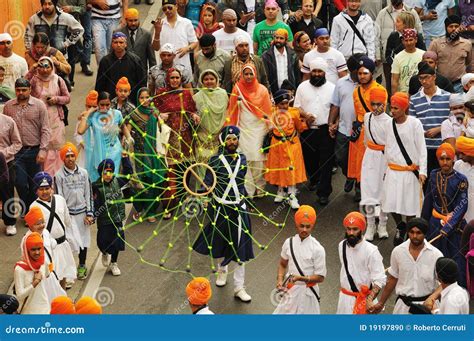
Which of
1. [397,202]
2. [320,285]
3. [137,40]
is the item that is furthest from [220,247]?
[137,40]

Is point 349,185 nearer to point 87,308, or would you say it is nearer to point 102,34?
point 102,34

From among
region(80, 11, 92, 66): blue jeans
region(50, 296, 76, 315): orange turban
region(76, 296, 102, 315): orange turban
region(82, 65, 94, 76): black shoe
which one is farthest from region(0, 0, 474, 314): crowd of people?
region(50, 296, 76, 315): orange turban

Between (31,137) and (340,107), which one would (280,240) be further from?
(31,137)

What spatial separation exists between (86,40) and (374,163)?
21.6 feet

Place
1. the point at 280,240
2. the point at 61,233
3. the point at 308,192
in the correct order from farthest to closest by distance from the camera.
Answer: the point at 308,192 < the point at 280,240 < the point at 61,233

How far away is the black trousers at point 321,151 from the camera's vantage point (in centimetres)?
1798

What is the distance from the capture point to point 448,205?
15305 millimetres

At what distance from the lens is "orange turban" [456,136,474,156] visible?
1533 centimetres

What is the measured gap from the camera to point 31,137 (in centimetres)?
1744

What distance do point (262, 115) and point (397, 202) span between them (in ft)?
7.40

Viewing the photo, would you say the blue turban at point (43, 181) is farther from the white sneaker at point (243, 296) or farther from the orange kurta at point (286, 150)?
the orange kurta at point (286, 150)

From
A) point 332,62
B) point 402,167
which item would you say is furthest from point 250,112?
point 402,167

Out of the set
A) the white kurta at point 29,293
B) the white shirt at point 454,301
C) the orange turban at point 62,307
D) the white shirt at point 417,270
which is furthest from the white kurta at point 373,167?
the orange turban at point 62,307

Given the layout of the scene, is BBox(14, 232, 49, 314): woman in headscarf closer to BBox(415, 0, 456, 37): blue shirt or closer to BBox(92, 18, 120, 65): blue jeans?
BBox(92, 18, 120, 65): blue jeans
